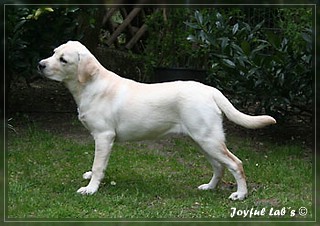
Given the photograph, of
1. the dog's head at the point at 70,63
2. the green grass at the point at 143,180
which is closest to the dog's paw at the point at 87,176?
the green grass at the point at 143,180

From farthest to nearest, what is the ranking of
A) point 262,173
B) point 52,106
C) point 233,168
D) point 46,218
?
point 52,106 → point 262,173 → point 233,168 → point 46,218

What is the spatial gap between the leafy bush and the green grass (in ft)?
1.71

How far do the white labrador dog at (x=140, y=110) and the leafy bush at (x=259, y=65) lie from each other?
181 centimetres

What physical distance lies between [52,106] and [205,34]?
2.70 meters

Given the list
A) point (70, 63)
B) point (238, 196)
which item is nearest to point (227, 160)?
point (238, 196)

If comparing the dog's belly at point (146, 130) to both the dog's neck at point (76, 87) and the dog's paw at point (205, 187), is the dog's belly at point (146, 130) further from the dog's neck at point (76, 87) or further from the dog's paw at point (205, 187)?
the dog's paw at point (205, 187)

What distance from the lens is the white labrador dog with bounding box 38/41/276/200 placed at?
14.8ft

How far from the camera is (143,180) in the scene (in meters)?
5.13

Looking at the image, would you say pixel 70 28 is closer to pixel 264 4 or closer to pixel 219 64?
pixel 219 64

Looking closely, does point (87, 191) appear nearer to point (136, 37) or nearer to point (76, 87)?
point (76, 87)

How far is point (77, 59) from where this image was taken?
15.4 ft

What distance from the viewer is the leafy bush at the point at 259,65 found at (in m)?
6.29

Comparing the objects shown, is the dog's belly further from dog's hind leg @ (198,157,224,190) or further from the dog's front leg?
dog's hind leg @ (198,157,224,190)

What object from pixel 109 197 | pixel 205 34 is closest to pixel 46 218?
pixel 109 197
